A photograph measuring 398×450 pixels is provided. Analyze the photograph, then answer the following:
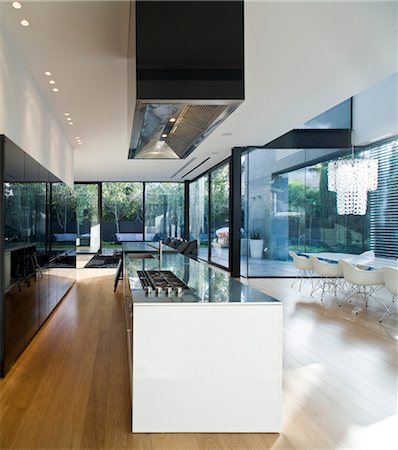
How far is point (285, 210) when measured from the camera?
32.6 feet

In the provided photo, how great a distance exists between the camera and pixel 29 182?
430 centimetres

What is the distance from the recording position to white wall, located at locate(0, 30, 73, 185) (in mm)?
3713

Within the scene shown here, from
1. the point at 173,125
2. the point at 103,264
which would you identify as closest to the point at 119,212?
the point at 103,264

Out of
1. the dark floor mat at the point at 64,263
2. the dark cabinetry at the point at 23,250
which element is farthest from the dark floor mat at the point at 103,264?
the dark cabinetry at the point at 23,250

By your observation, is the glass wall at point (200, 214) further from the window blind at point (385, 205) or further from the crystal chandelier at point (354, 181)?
the crystal chandelier at point (354, 181)

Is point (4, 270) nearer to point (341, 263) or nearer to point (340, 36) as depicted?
point (340, 36)

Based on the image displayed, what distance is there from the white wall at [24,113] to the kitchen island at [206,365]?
238 centimetres

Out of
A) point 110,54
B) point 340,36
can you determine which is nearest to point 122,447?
point 110,54

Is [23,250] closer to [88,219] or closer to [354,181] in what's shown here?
[354,181]

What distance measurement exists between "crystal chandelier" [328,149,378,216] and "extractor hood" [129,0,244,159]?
→ 6.05 meters

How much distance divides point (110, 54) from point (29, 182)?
5.41 ft

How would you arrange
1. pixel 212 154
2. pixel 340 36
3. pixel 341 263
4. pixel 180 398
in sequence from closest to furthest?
1. pixel 180 398
2. pixel 340 36
3. pixel 341 263
4. pixel 212 154

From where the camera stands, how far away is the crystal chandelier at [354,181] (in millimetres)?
7828

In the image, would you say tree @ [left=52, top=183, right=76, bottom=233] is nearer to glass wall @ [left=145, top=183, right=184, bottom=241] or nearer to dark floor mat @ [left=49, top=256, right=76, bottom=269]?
dark floor mat @ [left=49, top=256, right=76, bottom=269]
